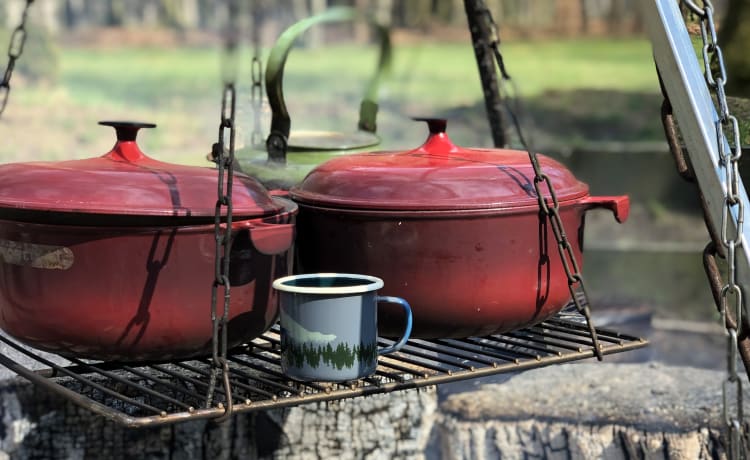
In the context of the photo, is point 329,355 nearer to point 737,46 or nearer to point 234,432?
point 234,432

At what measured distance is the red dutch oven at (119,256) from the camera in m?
1.15

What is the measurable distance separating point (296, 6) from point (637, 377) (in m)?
6.32

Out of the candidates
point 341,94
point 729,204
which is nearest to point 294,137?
point 729,204

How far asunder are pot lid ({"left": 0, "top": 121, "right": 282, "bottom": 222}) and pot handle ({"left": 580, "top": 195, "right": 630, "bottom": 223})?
493 mm

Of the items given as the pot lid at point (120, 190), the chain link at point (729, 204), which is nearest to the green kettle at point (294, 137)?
the pot lid at point (120, 190)

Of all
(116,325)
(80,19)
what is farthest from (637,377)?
(80,19)

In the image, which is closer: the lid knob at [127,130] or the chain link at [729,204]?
the chain link at [729,204]

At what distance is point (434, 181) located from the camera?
4.33 ft

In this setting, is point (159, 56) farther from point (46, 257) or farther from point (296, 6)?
point (46, 257)

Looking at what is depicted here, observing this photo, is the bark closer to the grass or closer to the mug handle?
the mug handle

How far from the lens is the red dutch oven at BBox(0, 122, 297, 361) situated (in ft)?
3.77

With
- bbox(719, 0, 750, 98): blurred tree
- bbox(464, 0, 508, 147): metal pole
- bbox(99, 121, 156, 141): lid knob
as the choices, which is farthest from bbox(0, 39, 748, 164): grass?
bbox(99, 121, 156, 141): lid knob

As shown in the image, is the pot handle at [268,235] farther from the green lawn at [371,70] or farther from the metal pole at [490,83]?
the green lawn at [371,70]

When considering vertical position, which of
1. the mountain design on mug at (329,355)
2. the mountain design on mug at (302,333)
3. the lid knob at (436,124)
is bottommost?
the mountain design on mug at (329,355)
